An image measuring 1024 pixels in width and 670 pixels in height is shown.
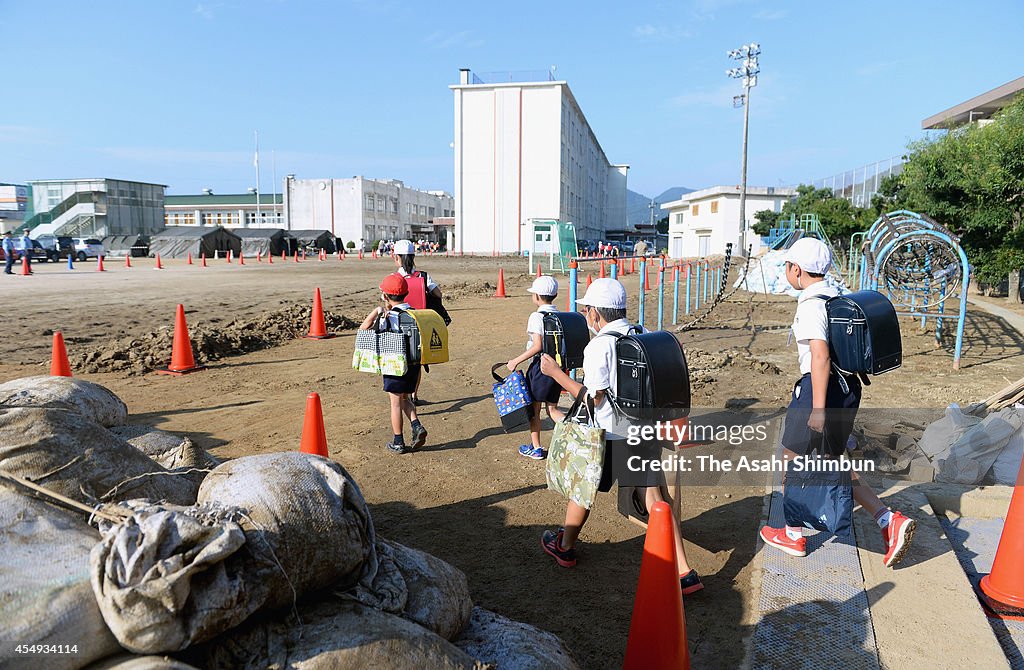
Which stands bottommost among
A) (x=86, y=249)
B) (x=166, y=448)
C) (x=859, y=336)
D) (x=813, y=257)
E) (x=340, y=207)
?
(x=166, y=448)

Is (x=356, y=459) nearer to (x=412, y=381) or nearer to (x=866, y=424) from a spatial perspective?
(x=412, y=381)

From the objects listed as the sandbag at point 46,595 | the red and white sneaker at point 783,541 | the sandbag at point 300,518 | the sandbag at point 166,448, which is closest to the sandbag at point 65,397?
the sandbag at point 166,448

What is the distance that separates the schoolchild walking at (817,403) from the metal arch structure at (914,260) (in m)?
7.12

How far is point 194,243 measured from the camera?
4047cm

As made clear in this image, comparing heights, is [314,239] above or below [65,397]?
above

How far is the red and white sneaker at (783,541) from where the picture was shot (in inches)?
137

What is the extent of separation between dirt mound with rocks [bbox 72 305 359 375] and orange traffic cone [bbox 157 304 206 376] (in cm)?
30

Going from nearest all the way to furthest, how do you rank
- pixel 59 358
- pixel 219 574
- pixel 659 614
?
pixel 219 574 < pixel 659 614 < pixel 59 358

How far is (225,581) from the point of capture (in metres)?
1.68

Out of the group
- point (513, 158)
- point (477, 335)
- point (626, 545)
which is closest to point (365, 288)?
point (477, 335)

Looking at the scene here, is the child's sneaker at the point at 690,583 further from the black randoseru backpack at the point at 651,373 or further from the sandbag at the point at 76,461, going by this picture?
the sandbag at the point at 76,461

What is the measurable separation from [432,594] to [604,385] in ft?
4.40

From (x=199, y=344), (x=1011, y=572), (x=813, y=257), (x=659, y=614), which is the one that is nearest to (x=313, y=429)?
(x=659, y=614)

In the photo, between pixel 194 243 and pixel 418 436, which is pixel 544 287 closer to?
pixel 418 436
